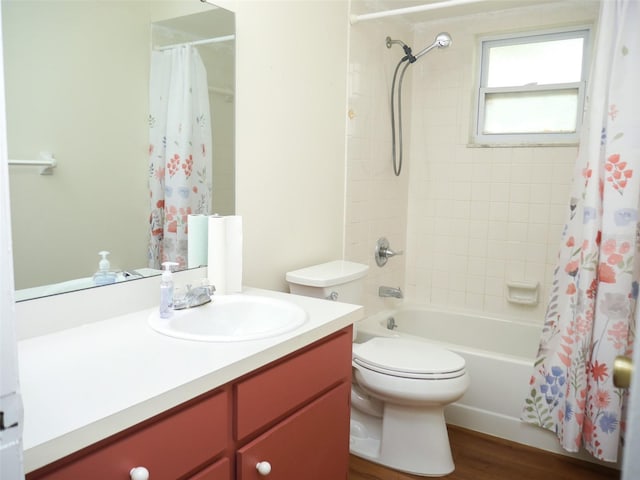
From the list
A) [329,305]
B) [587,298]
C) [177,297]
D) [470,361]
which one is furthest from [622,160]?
[177,297]

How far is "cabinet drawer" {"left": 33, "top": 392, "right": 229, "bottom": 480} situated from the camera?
0.88m

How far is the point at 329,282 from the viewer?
216 centimetres

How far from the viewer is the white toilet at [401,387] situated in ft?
6.95

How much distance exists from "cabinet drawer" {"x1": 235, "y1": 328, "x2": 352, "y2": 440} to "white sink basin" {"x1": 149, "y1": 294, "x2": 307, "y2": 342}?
0.11m

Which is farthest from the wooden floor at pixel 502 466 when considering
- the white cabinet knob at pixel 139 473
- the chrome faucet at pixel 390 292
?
the white cabinet knob at pixel 139 473

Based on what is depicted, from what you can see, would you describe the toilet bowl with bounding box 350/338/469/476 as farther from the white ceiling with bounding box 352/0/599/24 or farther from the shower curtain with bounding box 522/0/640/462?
the white ceiling with bounding box 352/0/599/24

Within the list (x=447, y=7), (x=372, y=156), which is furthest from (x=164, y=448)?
(x=447, y=7)

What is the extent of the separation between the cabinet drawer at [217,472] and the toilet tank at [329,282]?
3.41 ft

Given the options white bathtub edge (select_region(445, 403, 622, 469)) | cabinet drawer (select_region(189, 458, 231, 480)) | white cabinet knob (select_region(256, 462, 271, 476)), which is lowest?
white bathtub edge (select_region(445, 403, 622, 469))

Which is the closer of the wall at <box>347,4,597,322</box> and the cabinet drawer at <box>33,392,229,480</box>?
the cabinet drawer at <box>33,392,229,480</box>

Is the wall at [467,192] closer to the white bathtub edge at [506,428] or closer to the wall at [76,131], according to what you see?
the white bathtub edge at [506,428]

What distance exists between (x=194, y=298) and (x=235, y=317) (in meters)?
0.15

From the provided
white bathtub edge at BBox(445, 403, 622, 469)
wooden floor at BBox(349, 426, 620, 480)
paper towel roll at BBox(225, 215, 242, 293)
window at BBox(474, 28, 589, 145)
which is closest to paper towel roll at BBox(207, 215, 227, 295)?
paper towel roll at BBox(225, 215, 242, 293)

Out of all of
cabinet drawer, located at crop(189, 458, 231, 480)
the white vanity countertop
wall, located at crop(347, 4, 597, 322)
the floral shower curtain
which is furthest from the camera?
wall, located at crop(347, 4, 597, 322)
